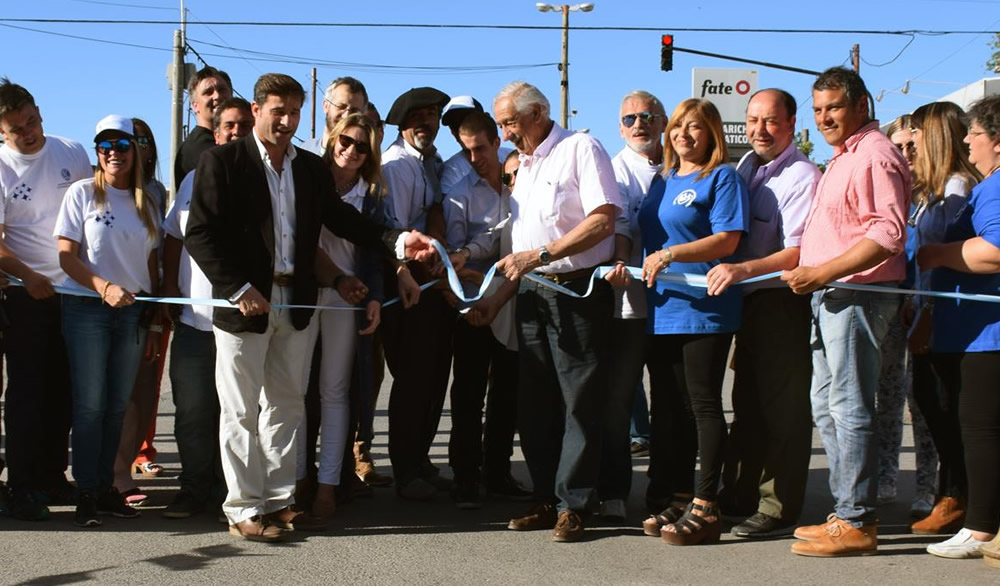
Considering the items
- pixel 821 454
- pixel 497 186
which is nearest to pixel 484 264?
pixel 497 186

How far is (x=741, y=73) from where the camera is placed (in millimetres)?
35531

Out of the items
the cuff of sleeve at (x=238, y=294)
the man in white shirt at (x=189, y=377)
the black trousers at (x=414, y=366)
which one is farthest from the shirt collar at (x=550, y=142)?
the man in white shirt at (x=189, y=377)

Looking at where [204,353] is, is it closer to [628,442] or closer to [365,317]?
[365,317]

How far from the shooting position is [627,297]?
18.2 ft

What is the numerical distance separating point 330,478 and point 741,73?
105 feet

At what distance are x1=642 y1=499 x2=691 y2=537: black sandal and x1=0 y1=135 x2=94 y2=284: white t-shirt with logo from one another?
3285 millimetres

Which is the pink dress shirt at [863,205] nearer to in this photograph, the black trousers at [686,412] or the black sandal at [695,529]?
the black trousers at [686,412]

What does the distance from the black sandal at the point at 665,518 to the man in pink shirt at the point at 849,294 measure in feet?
1.99

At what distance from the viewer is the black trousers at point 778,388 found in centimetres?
530

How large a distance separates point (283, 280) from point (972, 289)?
10.7 feet

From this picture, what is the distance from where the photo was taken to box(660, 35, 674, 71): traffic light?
1053 inches

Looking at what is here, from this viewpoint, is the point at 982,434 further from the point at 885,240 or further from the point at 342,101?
the point at 342,101

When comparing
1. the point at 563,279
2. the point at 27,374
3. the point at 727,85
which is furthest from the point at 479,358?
the point at 727,85

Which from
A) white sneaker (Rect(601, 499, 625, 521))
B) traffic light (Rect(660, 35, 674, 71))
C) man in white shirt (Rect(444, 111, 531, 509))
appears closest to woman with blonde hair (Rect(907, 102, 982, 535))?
white sneaker (Rect(601, 499, 625, 521))
